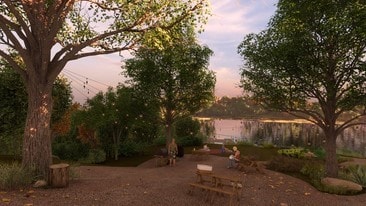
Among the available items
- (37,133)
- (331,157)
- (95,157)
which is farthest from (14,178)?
(331,157)

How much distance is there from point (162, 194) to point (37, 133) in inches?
241

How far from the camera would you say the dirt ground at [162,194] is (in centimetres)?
1138

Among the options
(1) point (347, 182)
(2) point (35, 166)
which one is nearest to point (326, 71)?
(1) point (347, 182)

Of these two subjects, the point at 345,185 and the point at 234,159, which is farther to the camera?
the point at 234,159

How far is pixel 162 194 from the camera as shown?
12602 mm

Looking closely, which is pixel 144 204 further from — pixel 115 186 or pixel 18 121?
pixel 18 121

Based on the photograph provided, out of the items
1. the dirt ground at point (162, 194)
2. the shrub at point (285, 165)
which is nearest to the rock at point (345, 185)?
the dirt ground at point (162, 194)

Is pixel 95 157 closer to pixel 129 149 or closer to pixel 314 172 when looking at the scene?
pixel 129 149

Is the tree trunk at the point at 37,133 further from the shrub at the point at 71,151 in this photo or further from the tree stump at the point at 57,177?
the shrub at the point at 71,151

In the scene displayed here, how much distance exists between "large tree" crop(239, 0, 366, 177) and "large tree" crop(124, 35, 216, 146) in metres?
7.29

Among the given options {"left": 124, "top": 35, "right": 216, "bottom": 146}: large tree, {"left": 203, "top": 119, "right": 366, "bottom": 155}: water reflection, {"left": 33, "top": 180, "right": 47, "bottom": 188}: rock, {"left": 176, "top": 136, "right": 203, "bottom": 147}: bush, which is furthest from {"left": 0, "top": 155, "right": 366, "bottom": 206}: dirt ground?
{"left": 203, "top": 119, "right": 366, "bottom": 155}: water reflection

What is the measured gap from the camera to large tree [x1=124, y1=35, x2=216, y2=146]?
84.9 ft

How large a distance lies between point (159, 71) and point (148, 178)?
39.6 feet

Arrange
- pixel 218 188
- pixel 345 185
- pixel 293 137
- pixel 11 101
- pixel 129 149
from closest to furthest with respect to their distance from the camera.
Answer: pixel 218 188, pixel 345 185, pixel 11 101, pixel 129 149, pixel 293 137
